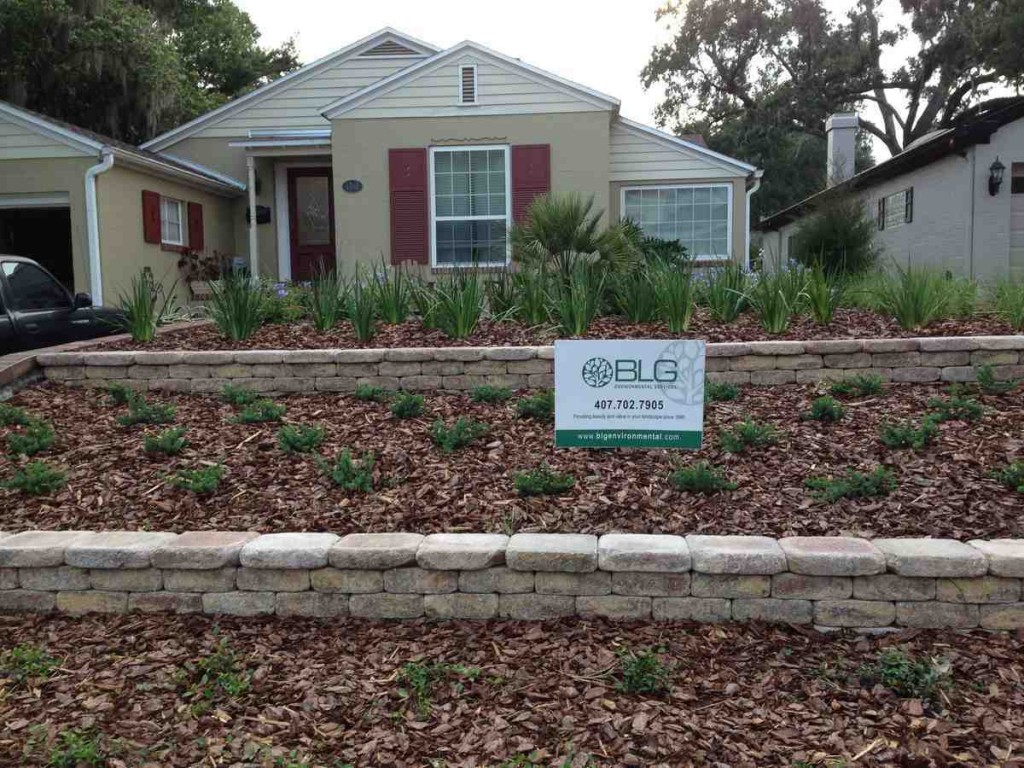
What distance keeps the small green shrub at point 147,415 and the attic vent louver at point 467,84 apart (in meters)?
7.75

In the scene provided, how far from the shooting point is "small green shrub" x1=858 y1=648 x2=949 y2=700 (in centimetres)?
264

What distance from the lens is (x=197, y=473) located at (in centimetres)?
395

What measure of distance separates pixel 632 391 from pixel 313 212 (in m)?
10.7

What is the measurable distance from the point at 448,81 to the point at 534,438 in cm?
833

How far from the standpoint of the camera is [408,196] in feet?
37.9

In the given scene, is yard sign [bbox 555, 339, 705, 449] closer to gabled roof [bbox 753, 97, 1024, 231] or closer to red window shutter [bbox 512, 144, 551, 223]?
red window shutter [bbox 512, 144, 551, 223]

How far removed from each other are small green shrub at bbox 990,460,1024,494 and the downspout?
1004cm

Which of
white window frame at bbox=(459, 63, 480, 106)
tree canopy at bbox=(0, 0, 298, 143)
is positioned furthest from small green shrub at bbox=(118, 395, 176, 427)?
tree canopy at bbox=(0, 0, 298, 143)

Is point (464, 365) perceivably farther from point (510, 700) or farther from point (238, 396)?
point (510, 700)

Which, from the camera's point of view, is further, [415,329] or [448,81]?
[448,81]

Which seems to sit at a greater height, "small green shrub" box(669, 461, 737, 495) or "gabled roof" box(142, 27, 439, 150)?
"gabled roof" box(142, 27, 439, 150)

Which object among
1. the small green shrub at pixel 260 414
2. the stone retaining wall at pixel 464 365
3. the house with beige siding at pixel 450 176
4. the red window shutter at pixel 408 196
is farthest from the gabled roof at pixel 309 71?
the small green shrub at pixel 260 414

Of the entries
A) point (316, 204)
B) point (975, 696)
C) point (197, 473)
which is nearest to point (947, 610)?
point (975, 696)

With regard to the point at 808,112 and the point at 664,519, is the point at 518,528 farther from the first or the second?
the point at 808,112
